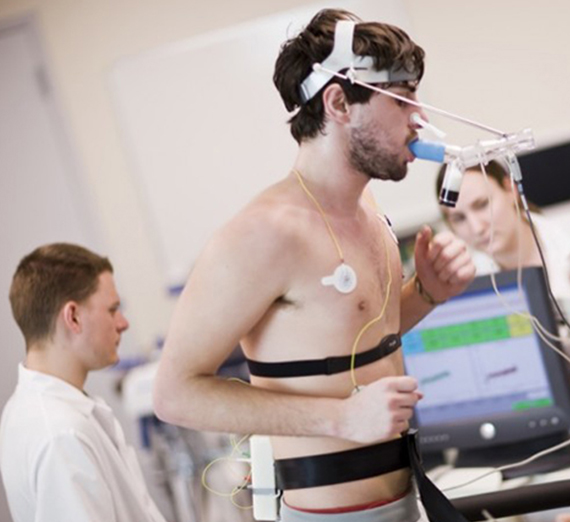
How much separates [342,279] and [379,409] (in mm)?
262

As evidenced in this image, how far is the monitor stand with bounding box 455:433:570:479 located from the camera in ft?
8.31

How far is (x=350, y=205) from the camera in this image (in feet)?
6.44

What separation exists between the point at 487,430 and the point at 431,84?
2.79 meters

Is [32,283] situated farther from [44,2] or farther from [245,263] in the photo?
[44,2]

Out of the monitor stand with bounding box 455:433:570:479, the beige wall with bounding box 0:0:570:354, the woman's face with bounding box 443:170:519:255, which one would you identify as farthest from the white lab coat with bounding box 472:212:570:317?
the beige wall with bounding box 0:0:570:354

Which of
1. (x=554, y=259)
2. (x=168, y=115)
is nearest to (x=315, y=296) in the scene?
(x=554, y=259)

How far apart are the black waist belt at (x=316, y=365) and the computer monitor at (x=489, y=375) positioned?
0.90 metres

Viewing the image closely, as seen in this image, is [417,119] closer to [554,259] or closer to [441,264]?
[441,264]

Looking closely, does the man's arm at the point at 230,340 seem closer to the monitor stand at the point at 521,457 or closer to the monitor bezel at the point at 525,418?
the monitor stand at the point at 521,457

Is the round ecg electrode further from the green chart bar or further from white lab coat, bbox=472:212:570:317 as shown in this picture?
white lab coat, bbox=472:212:570:317

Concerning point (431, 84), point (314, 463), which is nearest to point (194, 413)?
point (314, 463)

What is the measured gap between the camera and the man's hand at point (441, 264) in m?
2.09

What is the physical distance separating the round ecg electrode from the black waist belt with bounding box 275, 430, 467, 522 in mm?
270

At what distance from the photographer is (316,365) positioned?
184 centimetres
